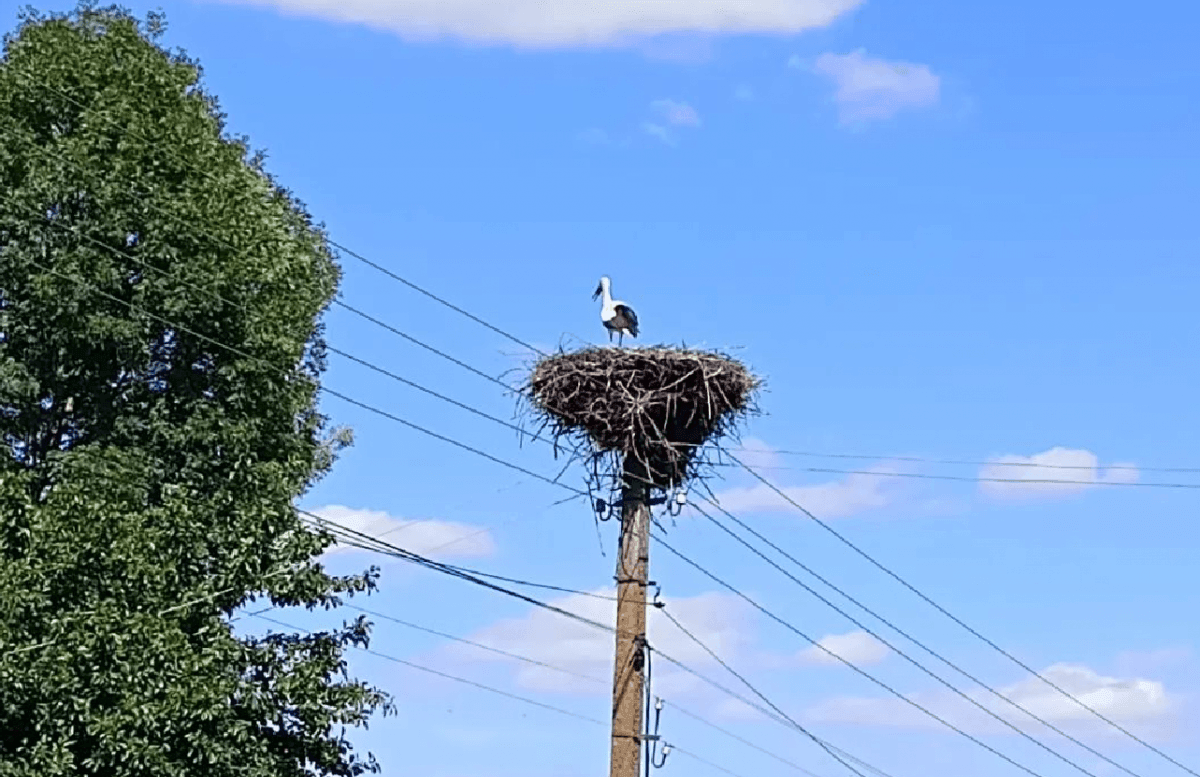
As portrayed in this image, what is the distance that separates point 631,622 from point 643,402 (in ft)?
5.59

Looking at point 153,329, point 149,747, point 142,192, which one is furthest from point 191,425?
point 149,747

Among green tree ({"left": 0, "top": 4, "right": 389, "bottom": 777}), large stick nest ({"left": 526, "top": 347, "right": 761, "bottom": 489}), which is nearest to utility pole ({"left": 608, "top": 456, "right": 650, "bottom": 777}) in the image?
large stick nest ({"left": 526, "top": 347, "right": 761, "bottom": 489})

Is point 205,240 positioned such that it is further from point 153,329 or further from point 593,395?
point 593,395

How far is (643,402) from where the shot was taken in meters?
17.1

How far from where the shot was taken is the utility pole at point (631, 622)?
1644cm

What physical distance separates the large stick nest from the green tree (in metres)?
2.80

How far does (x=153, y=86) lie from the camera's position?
2022 cm

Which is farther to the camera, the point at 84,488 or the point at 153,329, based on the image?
the point at 153,329

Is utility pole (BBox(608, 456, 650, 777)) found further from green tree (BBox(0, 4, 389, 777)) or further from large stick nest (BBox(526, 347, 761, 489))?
green tree (BBox(0, 4, 389, 777))

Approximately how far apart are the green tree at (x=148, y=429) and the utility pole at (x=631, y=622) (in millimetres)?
3127

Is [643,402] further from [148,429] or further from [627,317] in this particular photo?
[148,429]

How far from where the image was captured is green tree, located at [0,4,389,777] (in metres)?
17.6

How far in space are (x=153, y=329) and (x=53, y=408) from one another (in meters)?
1.21

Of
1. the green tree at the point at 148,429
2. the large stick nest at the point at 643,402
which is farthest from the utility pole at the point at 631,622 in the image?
the green tree at the point at 148,429
